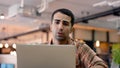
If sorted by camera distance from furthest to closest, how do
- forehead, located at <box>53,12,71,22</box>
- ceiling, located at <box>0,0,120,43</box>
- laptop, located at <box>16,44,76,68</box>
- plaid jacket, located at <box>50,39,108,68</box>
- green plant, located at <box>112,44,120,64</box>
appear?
ceiling, located at <box>0,0,120,43</box>, green plant, located at <box>112,44,120,64</box>, forehead, located at <box>53,12,71,22</box>, plaid jacket, located at <box>50,39,108,68</box>, laptop, located at <box>16,44,76,68</box>

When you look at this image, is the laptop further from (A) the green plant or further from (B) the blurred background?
(B) the blurred background

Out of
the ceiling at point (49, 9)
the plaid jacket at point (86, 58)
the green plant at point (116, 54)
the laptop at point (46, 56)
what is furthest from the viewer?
the ceiling at point (49, 9)

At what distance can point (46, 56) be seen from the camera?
1.26 metres

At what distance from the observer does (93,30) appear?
11812mm

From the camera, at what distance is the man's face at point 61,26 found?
1591 millimetres

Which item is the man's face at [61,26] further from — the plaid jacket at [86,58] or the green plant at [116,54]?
the green plant at [116,54]

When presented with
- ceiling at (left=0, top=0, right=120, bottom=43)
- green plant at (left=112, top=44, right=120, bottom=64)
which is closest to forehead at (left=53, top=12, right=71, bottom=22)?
green plant at (left=112, top=44, right=120, bottom=64)

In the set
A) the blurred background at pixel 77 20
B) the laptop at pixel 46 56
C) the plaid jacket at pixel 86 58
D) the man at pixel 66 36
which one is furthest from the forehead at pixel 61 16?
the blurred background at pixel 77 20

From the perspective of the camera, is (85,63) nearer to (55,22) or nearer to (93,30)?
(55,22)

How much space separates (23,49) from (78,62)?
1.68 ft

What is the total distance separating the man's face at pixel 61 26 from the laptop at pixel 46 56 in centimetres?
32

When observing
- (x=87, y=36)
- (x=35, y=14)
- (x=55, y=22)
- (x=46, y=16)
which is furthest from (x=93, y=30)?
(x=55, y=22)

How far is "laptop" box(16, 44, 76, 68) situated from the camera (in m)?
1.25

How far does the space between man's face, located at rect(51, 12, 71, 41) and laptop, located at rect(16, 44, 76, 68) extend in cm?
32
